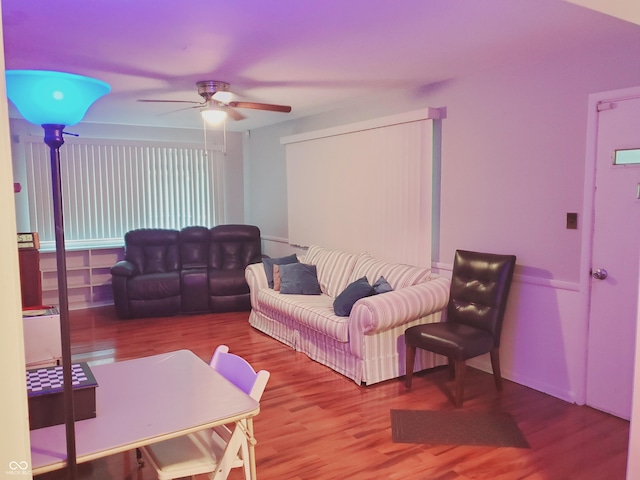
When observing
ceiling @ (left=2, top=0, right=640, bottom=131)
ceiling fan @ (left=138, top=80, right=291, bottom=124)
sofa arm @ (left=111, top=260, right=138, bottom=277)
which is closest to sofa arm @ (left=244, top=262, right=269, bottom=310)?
sofa arm @ (left=111, top=260, right=138, bottom=277)

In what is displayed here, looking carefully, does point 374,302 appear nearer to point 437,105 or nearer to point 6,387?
point 437,105

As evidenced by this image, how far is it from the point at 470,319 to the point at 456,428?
0.95 meters

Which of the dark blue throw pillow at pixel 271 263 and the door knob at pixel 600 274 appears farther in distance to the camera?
the dark blue throw pillow at pixel 271 263

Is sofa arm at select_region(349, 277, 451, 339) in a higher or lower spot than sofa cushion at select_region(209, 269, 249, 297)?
higher

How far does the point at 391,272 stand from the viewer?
179 inches

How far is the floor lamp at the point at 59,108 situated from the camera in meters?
1.41

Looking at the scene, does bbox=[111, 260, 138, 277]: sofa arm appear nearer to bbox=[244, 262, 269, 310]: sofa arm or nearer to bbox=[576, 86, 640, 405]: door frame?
bbox=[244, 262, 269, 310]: sofa arm

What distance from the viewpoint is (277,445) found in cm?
304

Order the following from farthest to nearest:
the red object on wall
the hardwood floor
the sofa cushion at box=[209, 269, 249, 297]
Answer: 1. the sofa cushion at box=[209, 269, 249, 297]
2. the red object on wall
3. the hardwood floor

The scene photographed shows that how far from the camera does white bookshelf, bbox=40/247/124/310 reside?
6531 millimetres

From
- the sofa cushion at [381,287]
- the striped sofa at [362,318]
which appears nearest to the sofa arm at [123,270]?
the striped sofa at [362,318]

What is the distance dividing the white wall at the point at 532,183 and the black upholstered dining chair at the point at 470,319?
234mm

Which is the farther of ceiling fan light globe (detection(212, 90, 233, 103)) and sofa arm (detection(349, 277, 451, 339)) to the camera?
ceiling fan light globe (detection(212, 90, 233, 103))

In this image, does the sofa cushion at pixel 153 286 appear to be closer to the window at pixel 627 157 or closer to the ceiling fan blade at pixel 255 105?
the ceiling fan blade at pixel 255 105
